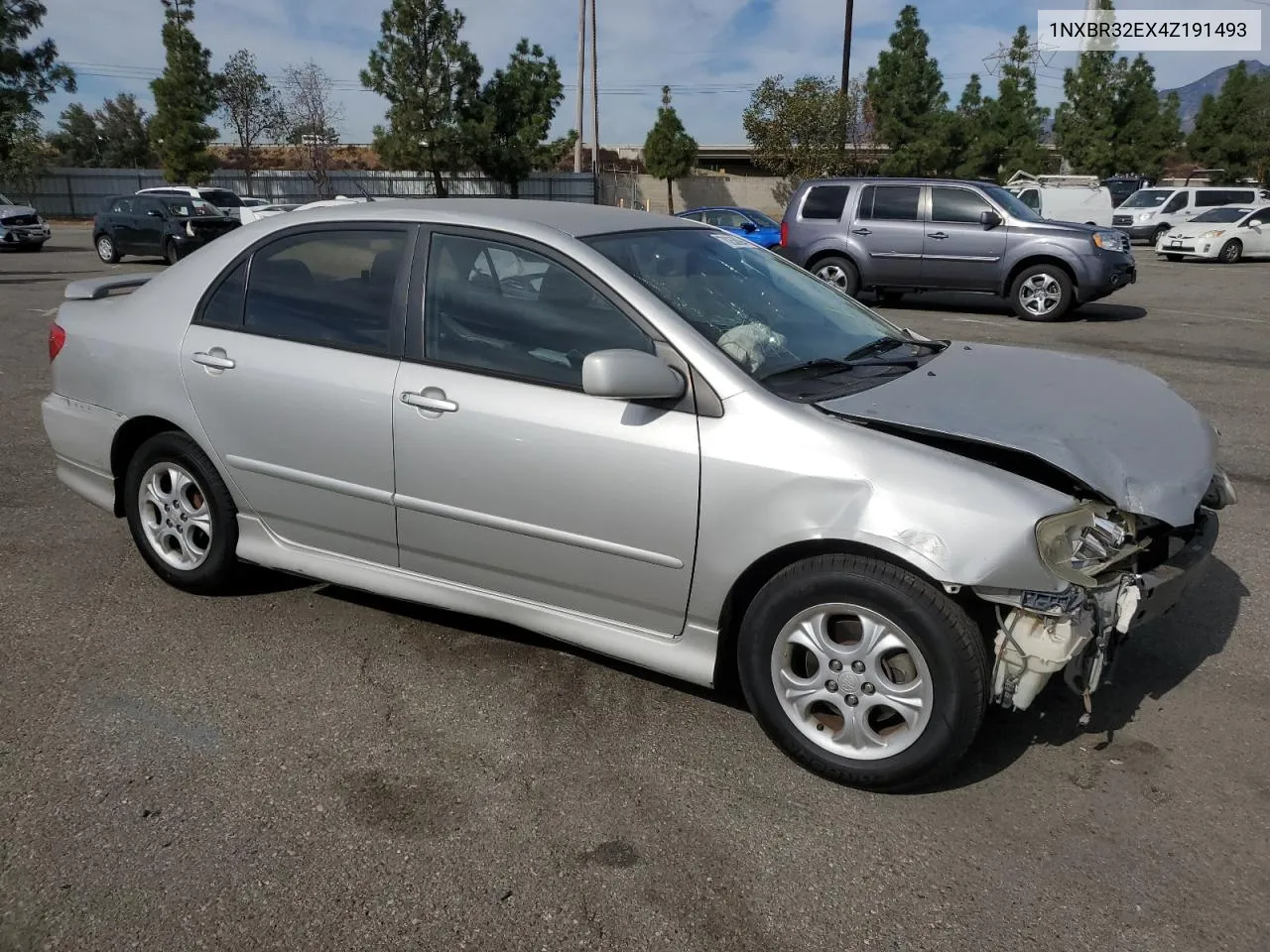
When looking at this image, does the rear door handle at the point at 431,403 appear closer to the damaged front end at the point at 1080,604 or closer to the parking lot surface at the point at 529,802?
the parking lot surface at the point at 529,802

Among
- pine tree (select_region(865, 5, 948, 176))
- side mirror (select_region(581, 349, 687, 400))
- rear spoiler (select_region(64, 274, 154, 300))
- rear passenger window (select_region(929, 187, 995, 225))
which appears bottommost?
side mirror (select_region(581, 349, 687, 400))

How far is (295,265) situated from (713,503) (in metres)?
2.06

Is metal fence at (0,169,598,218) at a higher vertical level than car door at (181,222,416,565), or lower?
higher

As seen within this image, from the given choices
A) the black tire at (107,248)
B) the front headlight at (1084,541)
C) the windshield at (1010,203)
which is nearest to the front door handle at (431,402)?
the front headlight at (1084,541)

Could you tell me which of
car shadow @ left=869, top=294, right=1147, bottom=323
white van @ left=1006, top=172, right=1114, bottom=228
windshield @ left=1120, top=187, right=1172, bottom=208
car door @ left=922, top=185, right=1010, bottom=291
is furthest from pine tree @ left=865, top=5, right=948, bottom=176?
car door @ left=922, top=185, right=1010, bottom=291

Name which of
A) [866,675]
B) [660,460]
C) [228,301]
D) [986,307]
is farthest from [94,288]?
[986,307]

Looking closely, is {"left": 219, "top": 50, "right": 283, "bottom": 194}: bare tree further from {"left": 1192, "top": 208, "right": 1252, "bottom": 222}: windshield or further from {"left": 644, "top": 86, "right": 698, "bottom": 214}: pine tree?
{"left": 1192, "top": 208, "right": 1252, "bottom": 222}: windshield

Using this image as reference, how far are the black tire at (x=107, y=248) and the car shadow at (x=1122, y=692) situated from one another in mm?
22411

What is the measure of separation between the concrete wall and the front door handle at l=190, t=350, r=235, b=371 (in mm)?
47026

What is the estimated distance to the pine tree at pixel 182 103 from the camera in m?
42.4

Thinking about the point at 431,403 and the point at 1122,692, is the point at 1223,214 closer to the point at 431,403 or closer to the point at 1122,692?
the point at 1122,692

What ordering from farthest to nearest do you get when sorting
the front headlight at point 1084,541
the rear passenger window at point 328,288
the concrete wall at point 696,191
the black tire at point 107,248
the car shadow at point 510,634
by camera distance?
the concrete wall at point 696,191, the black tire at point 107,248, the rear passenger window at point 328,288, the car shadow at point 510,634, the front headlight at point 1084,541

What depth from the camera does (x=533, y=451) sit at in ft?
10.9

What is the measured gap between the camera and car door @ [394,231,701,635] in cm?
318
